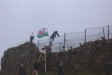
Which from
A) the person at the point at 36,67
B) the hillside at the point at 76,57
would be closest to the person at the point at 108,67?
the hillside at the point at 76,57

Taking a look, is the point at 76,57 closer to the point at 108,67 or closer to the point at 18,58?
the point at 108,67

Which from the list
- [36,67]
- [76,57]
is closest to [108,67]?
[76,57]

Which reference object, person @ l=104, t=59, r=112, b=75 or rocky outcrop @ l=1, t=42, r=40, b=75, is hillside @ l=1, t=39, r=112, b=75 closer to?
rocky outcrop @ l=1, t=42, r=40, b=75

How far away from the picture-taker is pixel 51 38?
44500mm

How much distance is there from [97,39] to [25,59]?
8242mm

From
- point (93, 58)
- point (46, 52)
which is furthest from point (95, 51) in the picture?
point (46, 52)

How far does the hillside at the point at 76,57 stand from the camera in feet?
129

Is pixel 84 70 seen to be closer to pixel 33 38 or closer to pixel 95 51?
pixel 95 51

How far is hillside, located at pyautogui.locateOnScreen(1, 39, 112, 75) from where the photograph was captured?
1551 inches

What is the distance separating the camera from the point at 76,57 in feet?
135

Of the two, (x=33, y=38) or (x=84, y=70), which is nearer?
(x=84, y=70)

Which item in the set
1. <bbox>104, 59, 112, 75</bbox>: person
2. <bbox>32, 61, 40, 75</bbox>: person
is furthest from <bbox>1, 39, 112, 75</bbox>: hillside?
<bbox>32, 61, 40, 75</bbox>: person

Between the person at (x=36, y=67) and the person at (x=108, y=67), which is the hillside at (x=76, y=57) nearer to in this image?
the person at (x=108, y=67)

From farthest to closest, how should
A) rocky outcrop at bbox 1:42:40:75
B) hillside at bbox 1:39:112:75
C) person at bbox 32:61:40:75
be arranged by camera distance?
rocky outcrop at bbox 1:42:40:75
hillside at bbox 1:39:112:75
person at bbox 32:61:40:75
